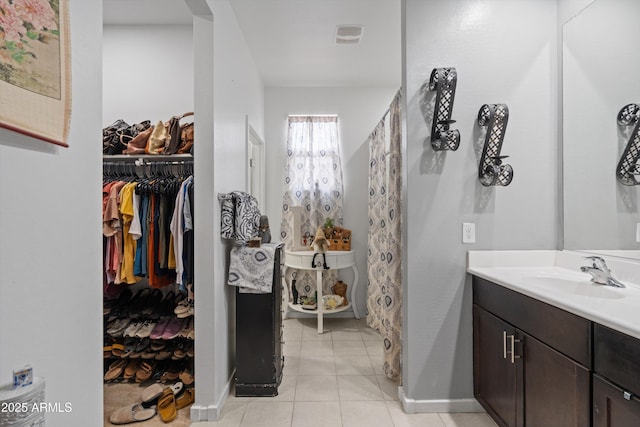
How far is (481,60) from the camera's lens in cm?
222

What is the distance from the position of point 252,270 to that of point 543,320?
171 centimetres

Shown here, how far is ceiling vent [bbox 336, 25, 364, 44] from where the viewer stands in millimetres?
2930

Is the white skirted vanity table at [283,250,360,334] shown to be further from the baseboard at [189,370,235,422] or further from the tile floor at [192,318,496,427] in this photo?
the baseboard at [189,370,235,422]

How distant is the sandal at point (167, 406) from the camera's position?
217 cm

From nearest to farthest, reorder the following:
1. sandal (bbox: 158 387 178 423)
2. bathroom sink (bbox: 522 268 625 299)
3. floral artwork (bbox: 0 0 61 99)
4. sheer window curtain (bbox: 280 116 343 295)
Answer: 1. floral artwork (bbox: 0 0 61 99)
2. bathroom sink (bbox: 522 268 625 299)
3. sandal (bbox: 158 387 178 423)
4. sheer window curtain (bbox: 280 116 343 295)

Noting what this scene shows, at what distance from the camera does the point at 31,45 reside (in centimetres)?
72

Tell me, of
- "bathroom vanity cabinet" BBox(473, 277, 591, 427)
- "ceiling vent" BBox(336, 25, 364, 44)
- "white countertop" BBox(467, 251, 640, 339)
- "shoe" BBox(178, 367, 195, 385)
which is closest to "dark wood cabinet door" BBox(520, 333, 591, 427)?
"bathroom vanity cabinet" BBox(473, 277, 591, 427)

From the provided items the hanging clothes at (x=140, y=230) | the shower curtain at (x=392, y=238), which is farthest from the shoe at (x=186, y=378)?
the shower curtain at (x=392, y=238)

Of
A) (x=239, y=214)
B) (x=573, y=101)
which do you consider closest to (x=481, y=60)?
(x=573, y=101)

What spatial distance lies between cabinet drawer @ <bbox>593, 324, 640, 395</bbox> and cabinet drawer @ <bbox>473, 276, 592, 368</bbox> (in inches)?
1.6

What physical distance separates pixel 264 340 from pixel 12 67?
84.2 inches

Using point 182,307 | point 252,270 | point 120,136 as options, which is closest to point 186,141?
point 120,136

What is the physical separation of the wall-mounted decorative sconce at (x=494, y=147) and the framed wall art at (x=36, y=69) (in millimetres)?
2056

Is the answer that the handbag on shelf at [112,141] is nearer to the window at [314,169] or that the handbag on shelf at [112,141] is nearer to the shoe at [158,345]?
the shoe at [158,345]
